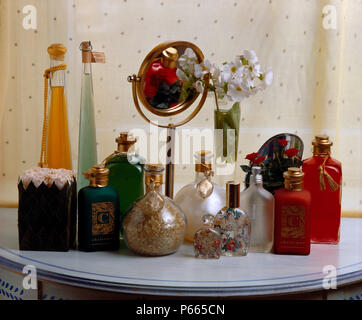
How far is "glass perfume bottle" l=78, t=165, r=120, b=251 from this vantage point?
99 cm

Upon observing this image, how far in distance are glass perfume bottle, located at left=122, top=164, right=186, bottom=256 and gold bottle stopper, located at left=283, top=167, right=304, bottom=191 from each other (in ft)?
0.68

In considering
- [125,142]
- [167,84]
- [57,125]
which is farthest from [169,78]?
[57,125]

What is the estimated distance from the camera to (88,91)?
1.17 meters

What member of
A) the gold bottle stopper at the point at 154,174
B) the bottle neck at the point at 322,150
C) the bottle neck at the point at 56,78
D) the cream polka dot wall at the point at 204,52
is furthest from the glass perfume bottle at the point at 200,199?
the cream polka dot wall at the point at 204,52

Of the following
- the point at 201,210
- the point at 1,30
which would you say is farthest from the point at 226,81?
the point at 1,30

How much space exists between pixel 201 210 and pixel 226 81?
0.87ft

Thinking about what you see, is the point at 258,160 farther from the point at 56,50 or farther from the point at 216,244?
the point at 56,50

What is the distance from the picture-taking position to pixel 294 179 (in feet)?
3.26

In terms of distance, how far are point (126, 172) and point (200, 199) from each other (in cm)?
16

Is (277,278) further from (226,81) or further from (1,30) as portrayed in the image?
(1,30)

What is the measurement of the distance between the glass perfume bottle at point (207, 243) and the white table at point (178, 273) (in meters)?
0.02

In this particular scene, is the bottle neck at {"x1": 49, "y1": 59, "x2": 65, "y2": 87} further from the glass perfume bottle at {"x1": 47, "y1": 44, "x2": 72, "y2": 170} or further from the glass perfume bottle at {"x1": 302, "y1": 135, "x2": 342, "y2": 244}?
the glass perfume bottle at {"x1": 302, "y1": 135, "x2": 342, "y2": 244}

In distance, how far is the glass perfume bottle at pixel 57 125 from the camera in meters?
1.15

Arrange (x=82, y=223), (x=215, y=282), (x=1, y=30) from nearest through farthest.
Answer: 1. (x=215, y=282)
2. (x=82, y=223)
3. (x=1, y=30)
